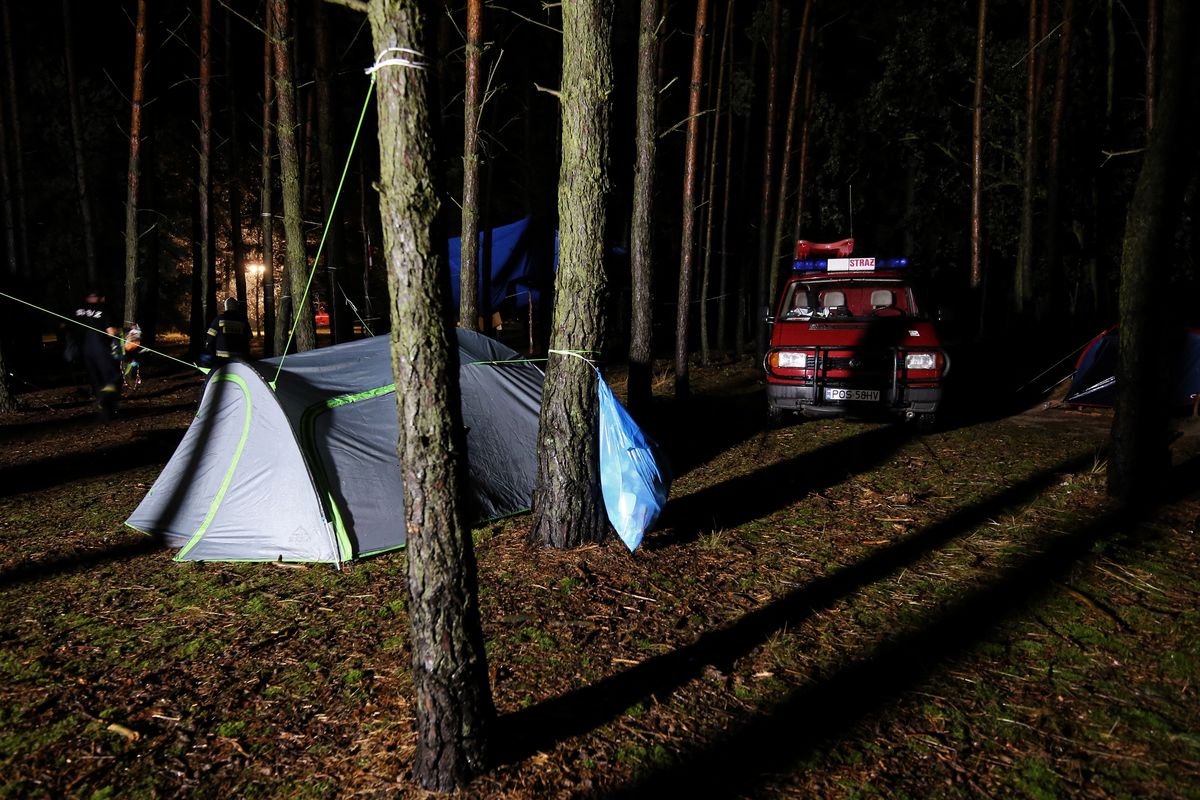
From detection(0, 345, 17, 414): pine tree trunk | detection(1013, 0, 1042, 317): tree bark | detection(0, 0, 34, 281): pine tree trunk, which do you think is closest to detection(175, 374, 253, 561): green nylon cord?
detection(0, 345, 17, 414): pine tree trunk

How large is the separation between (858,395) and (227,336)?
968 centimetres

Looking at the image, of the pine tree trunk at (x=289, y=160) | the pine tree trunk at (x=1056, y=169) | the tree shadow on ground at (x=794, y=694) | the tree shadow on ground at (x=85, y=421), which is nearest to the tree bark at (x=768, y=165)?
the pine tree trunk at (x=1056, y=169)

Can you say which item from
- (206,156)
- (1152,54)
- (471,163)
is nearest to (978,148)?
(1152,54)

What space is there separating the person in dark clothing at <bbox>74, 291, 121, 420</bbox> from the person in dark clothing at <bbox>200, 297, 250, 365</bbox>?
4.05 ft

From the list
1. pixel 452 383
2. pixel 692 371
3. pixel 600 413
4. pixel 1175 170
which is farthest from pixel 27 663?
pixel 692 371

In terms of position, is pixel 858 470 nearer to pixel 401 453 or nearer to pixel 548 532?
pixel 548 532

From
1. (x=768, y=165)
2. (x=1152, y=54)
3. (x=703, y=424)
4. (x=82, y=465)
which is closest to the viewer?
(x=82, y=465)

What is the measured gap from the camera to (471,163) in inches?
449

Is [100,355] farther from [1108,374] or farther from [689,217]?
[1108,374]

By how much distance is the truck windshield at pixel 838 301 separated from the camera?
30.6 feet

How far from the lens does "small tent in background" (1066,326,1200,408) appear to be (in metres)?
9.58

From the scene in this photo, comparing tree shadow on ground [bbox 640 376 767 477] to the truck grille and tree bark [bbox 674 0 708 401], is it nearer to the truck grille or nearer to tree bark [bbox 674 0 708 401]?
tree bark [bbox 674 0 708 401]

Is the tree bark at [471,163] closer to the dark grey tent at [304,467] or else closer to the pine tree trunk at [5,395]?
the dark grey tent at [304,467]

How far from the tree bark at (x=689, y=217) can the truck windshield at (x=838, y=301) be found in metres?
2.08
